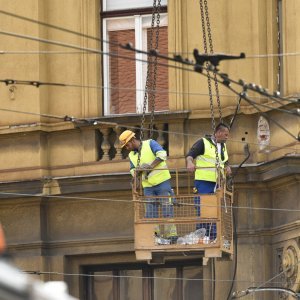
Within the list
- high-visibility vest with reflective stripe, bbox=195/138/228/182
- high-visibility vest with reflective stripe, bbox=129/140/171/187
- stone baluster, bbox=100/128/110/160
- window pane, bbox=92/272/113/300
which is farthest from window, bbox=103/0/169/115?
high-visibility vest with reflective stripe, bbox=129/140/171/187

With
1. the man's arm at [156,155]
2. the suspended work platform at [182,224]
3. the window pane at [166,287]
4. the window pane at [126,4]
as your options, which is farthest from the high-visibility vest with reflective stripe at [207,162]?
the window pane at [126,4]

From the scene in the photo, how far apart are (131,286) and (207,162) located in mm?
3732

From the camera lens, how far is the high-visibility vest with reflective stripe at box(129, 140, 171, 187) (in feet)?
49.0

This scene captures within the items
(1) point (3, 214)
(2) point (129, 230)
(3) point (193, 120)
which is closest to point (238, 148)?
(3) point (193, 120)

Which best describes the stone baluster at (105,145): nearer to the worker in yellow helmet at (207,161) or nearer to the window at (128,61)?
the window at (128,61)

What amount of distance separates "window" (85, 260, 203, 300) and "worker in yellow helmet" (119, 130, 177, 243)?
3167 millimetres

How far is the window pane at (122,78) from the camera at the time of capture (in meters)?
18.2

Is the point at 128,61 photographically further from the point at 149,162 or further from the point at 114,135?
the point at 149,162

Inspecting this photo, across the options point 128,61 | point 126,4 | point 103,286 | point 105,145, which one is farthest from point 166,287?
point 126,4

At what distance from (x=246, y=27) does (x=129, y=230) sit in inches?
124

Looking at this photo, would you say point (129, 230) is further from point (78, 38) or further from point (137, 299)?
point (78, 38)

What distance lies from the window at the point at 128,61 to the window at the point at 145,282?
2.16 m

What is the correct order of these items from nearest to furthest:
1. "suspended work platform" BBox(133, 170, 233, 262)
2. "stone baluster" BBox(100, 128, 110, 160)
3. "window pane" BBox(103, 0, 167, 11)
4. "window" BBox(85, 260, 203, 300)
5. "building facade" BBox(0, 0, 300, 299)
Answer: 1. "suspended work platform" BBox(133, 170, 233, 262)
2. "building facade" BBox(0, 0, 300, 299)
3. "stone baluster" BBox(100, 128, 110, 160)
4. "window" BBox(85, 260, 203, 300)
5. "window pane" BBox(103, 0, 167, 11)

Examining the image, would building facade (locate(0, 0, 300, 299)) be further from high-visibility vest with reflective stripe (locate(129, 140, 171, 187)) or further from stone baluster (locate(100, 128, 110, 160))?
high-visibility vest with reflective stripe (locate(129, 140, 171, 187))
